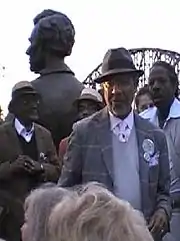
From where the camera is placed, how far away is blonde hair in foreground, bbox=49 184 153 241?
289 centimetres

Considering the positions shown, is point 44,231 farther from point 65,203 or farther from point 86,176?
point 86,176

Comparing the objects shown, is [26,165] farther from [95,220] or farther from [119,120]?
[95,220]

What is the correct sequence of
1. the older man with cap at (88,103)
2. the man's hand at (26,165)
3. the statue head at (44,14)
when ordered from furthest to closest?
1. the statue head at (44,14)
2. the older man with cap at (88,103)
3. the man's hand at (26,165)

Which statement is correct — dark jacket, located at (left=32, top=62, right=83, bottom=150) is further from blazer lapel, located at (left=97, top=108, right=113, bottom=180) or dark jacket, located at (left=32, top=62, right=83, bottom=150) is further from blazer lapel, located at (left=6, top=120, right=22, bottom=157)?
blazer lapel, located at (left=97, top=108, right=113, bottom=180)

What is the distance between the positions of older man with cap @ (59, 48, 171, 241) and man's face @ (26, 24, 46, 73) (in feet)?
6.36

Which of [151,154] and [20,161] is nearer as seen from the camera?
[151,154]

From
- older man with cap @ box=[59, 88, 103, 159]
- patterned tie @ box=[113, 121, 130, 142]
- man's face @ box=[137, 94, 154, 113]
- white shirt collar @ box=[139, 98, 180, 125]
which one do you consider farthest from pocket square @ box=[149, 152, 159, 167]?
man's face @ box=[137, 94, 154, 113]

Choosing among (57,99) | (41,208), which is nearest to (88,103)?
(57,99)

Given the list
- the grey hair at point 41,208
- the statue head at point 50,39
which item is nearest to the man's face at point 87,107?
the statue head at point 50,39

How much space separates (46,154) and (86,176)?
1.15 meters

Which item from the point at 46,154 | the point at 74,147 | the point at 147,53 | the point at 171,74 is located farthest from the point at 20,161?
the point at 147,53

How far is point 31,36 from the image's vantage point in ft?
24.3

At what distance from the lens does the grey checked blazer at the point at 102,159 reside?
535 centimetres

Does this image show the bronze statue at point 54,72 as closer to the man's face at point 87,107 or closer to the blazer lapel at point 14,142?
the man's face at point 87,107
